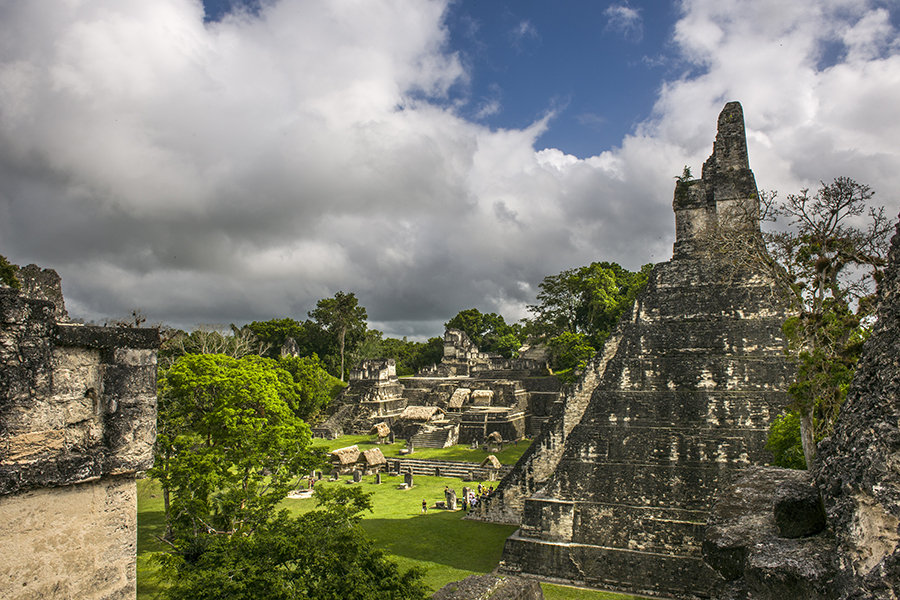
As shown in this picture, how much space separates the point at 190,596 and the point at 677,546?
9.02 m

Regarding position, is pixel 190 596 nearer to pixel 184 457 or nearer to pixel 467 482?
pixel 184 457

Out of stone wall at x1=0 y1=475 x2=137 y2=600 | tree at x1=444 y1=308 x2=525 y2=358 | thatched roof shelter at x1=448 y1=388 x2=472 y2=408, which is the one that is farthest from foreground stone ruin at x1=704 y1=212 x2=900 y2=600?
tree at x1=444 y1=308 x2=525 y2=358

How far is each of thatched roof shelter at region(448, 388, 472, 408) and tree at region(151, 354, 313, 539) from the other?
2505 centimetres

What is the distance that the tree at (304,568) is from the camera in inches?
250

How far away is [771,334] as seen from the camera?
12.6 metres

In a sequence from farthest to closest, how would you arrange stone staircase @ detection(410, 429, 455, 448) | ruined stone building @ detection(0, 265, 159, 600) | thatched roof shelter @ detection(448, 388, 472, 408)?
thatched roof shelter @ detection(448, 388, 472, 408), stone staircase @ detection(410, 429, 455, 448), ruined stone building @ detection(0, 265, 159, 600)

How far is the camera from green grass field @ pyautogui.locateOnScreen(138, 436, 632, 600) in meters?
12.0

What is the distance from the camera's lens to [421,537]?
50.7ft

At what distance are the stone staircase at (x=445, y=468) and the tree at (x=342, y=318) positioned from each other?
3262 cm

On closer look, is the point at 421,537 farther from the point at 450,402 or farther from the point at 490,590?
the point at 450,402

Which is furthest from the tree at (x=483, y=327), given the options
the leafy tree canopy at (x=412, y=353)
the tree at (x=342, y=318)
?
the tree at (x=342, y=318)

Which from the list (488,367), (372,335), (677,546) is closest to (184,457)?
(677,546)

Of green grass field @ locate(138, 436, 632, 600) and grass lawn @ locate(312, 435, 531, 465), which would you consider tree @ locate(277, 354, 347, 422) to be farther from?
green grass field @ locate(138, 436, 632, 600)

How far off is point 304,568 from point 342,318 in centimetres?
5356
